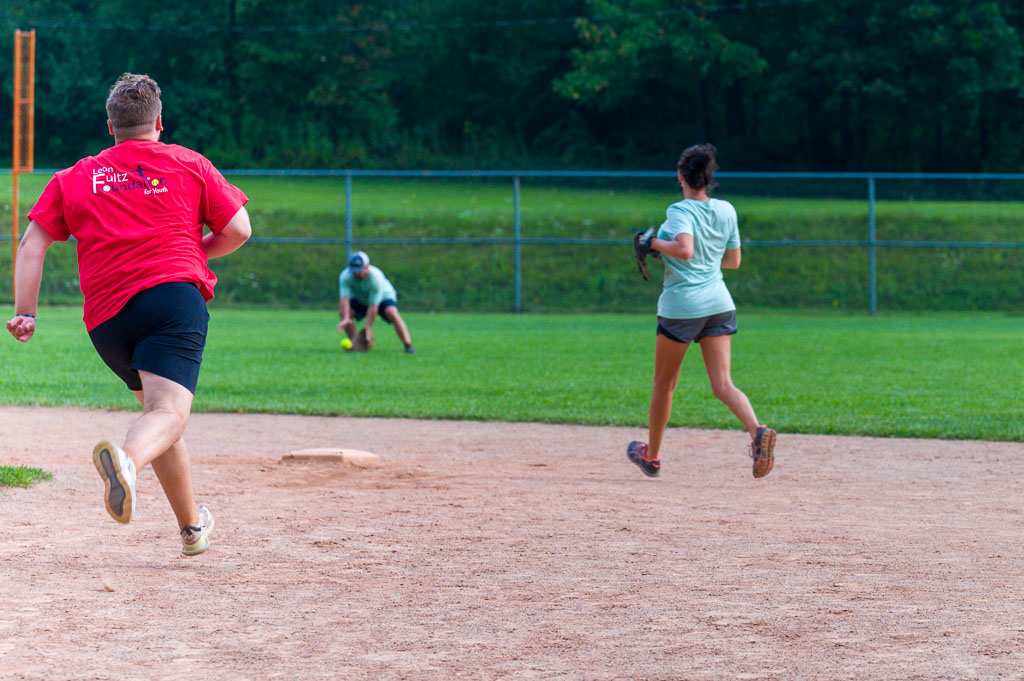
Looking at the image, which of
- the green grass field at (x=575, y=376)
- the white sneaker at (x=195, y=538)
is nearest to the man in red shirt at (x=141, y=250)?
the white sneaker at (x=195, y=538)

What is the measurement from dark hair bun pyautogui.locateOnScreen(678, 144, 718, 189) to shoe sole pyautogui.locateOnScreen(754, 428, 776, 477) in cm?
134

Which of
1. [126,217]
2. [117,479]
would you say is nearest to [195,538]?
[117,479]

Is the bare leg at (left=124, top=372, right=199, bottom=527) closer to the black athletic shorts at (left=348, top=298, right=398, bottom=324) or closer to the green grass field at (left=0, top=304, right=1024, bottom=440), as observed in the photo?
the green grass field at (left=0, top=304, right=1024, bottom=440)

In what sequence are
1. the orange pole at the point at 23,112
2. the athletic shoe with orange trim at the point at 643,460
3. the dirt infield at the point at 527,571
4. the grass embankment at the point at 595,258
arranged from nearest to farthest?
the dirt infield at the point at 527,571 < the athletic shoe with orange trim at the point at 643,460 < the orange pole at the point at 23,112 < the grass embankment at the point at 595,258

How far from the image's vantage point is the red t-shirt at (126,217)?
4.39 meters

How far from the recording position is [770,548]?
521cm

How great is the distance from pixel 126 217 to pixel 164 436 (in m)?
0.77

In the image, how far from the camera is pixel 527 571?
4785 millimetres

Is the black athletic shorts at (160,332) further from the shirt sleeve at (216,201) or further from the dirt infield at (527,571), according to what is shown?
the dirt infield at (527,571)

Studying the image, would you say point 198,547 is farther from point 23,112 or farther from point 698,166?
point 23,112

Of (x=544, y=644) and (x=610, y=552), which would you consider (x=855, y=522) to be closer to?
(x=610, y=552)

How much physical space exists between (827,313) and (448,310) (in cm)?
739

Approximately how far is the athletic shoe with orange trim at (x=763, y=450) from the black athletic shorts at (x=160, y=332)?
3278 millimetres

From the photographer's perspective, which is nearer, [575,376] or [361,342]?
[575,376]
